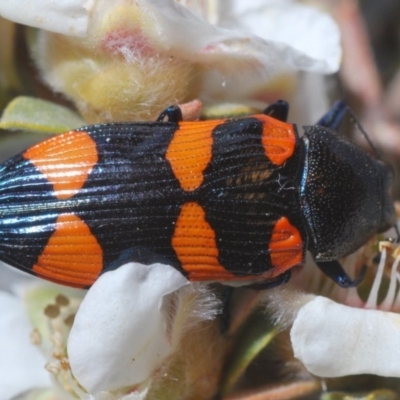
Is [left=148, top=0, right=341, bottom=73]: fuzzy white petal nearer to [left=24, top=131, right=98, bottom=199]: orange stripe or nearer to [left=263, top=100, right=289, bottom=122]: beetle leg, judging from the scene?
[left=263, top=100, right=289, bottom=122]: beetle leg

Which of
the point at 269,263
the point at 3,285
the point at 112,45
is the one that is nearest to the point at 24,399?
the point at 3,285

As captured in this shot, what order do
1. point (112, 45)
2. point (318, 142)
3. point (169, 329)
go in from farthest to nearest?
point (318, 142) < point (112, 45) < point (169, 329)

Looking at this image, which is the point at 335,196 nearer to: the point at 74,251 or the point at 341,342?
the point at 341,342

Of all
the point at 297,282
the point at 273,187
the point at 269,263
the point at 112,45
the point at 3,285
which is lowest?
the point at 3,285

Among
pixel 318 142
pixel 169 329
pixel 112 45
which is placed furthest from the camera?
pixel 318 142

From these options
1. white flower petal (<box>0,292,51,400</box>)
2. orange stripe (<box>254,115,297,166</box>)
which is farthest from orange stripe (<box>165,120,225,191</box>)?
white flower petal (<box>0,292,51,400</box>)

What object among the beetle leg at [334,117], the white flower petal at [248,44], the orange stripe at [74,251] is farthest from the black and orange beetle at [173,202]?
the beetle leg at [334,117]

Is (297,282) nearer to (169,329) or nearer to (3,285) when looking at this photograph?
(169,329)
